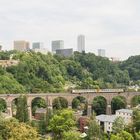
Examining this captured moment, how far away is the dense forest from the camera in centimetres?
10144

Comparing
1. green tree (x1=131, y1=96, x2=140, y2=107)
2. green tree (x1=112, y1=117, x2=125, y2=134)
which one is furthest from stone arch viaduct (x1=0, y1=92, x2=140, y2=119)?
green tree (x1=112, y1=117, x2=125, y2=134)

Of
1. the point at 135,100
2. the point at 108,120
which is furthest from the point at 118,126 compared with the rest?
Result: the point at 135,100

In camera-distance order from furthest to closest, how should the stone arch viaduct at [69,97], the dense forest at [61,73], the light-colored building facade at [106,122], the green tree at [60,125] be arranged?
the dense forest at [61,73] < the stone arch viaduct at [69,97] < the light-colored building facade at [106,122] < the green tree at [60,125]

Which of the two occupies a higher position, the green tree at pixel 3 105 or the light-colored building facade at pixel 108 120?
the green tree at pixel 3 105

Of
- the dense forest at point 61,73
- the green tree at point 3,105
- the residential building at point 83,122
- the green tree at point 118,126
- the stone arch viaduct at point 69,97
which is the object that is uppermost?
the dense forest at point 61,73

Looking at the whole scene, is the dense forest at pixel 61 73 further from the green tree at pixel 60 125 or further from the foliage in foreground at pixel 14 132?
the foliage in foreground at pixel 14 132

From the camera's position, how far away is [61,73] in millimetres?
123500

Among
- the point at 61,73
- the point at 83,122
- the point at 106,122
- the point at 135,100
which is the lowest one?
the point at 83,122

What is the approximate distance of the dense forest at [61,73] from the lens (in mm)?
101438

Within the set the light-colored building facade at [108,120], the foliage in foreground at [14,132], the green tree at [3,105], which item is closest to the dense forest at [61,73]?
the green tree at [3,105]

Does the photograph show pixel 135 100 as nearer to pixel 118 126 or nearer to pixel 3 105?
pixel 3 105

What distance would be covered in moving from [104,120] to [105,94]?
68.2ft

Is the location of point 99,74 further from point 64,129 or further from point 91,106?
point 64,129

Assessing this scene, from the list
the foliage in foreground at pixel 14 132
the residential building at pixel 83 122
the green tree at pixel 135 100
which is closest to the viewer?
the foliage in foreground at pixel 14 132
